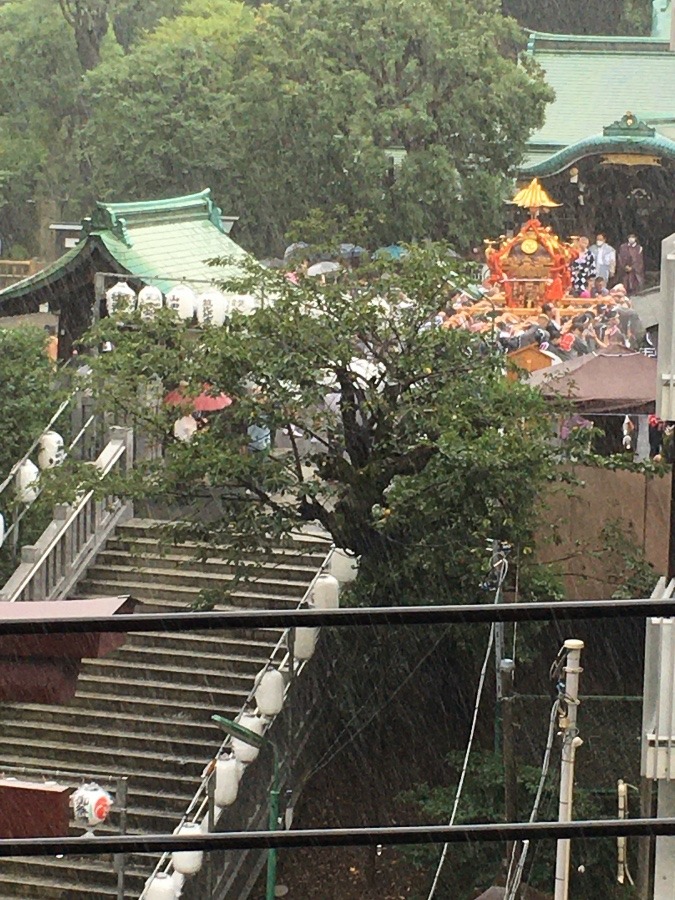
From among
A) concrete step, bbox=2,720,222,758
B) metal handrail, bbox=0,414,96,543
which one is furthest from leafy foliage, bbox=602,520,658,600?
metal handrail, bbox=0,414,96,543

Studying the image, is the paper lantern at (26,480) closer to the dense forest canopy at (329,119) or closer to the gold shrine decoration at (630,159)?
the dense forest canopy at (329,119)

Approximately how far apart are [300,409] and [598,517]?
8.05 ft

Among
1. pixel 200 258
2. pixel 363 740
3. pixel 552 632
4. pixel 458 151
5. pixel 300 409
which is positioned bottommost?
pixel 363 740

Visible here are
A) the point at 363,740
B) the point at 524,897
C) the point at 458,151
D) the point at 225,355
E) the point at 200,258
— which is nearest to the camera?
the point at 524,897

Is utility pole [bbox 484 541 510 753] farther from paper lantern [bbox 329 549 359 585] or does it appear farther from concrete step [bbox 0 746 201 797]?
concrete step [bbox 0 746 201 797]

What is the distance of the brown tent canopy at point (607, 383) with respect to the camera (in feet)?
36.2

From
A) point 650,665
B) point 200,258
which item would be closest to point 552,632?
point 650,665

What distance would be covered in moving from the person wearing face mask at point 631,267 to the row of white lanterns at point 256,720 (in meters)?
12.3

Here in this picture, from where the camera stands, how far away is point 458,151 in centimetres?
2280

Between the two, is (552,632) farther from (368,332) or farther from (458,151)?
(458,151)

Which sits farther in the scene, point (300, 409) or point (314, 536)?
point (314, 536)

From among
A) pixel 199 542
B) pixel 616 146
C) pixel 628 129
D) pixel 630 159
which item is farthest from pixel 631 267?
pixel 199 542

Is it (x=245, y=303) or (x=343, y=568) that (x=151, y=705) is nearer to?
(x=343, y=568)

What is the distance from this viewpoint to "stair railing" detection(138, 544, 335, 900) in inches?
356
